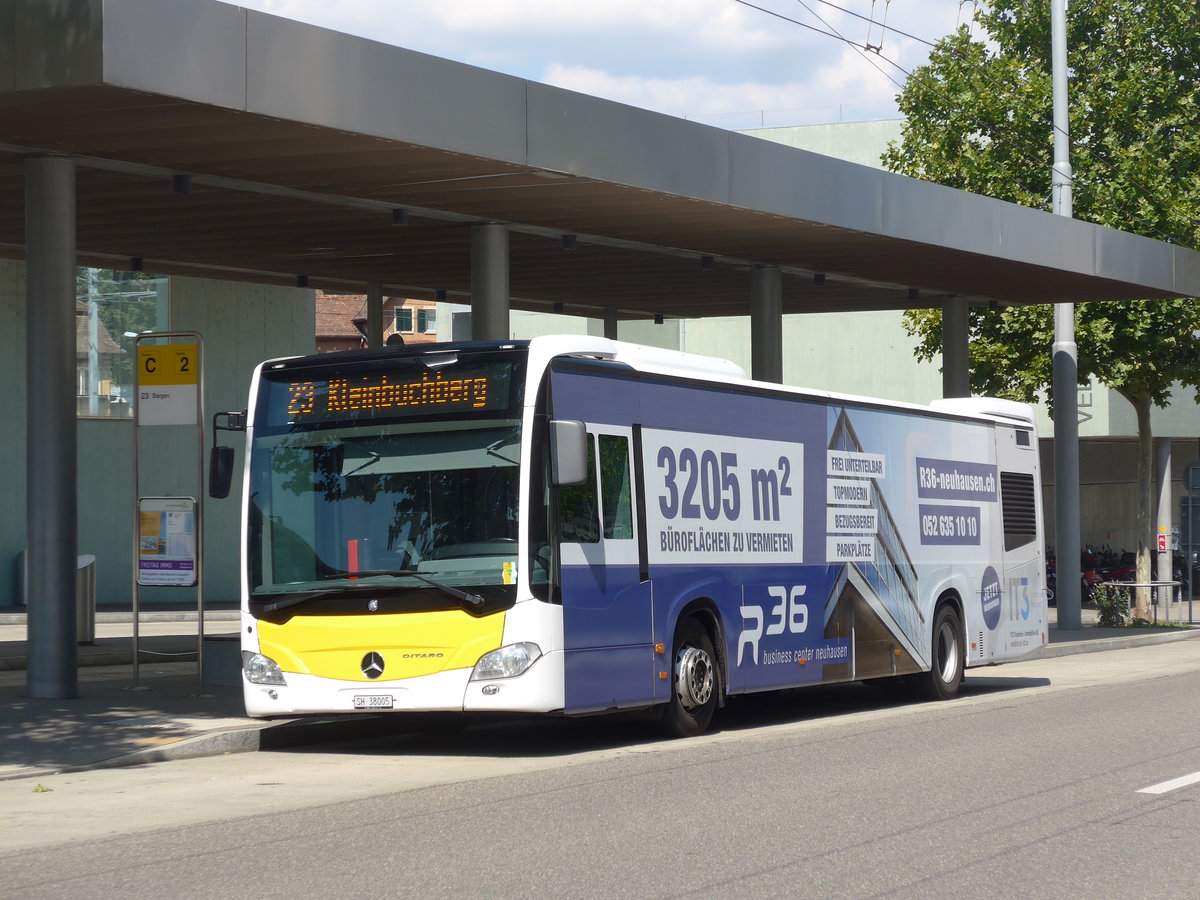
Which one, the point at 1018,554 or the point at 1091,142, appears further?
the point at 1091,142

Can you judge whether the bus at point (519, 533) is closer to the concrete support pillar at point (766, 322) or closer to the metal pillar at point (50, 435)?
the metal pillar at point (50, 435)

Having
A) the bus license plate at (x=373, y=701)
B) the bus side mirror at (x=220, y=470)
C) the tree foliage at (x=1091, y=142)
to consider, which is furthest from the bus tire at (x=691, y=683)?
the tree foliage at (x=1091, y=142)

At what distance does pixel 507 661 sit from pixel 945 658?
25.9 ft

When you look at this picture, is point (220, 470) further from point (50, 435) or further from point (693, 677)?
point (693, 677)

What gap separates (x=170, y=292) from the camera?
116 ft

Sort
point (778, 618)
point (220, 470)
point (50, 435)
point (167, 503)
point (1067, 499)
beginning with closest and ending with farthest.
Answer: point (220, 470)
point (778, 618)
point (50, 435)
point (167, 503)
point (1067, 499)

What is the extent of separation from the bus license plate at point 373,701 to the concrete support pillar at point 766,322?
12.0m

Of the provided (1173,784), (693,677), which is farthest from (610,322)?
(1173,784)

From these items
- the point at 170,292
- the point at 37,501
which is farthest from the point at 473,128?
the point at 170,292

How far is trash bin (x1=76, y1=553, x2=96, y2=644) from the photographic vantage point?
2091 cm

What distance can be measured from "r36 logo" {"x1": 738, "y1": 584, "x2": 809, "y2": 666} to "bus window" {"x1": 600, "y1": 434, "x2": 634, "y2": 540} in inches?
75.0

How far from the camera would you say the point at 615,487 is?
13.3m

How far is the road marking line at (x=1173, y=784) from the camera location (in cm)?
1033

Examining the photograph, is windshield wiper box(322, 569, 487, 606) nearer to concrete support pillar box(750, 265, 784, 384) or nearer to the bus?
the bus
